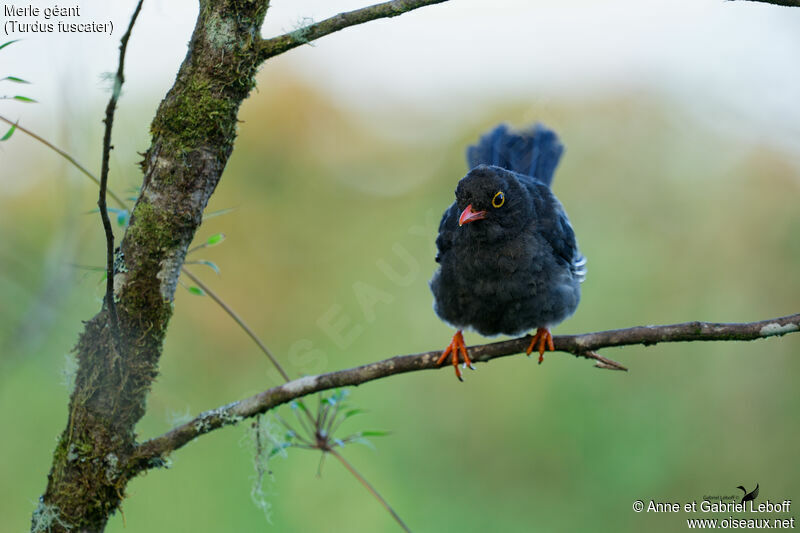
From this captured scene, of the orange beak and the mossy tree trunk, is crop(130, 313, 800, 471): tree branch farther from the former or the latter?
the orange beak

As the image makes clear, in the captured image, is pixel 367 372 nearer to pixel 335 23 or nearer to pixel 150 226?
pixel 150 226

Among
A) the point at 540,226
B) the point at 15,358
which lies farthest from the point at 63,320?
the point at 540,226

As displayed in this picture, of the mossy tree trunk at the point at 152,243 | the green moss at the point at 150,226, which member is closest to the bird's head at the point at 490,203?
the mossy tree trunk at the point at 152,243

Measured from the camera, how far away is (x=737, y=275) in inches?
277

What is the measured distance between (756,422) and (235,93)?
21.3ft

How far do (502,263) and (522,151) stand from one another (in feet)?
3.90

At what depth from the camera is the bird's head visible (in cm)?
353

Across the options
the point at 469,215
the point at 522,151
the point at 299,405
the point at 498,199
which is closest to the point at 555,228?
the point at 498,199

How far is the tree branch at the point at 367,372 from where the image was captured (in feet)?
8.07

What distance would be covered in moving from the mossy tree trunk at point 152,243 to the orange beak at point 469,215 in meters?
1.36

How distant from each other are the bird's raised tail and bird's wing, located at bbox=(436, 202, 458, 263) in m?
0.68

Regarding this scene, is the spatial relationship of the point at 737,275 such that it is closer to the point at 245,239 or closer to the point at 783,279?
the point at 783,279

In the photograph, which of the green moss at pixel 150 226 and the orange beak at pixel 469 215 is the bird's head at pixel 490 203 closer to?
the orange beak at pixel 469 215

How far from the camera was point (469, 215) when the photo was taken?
3516 mm
